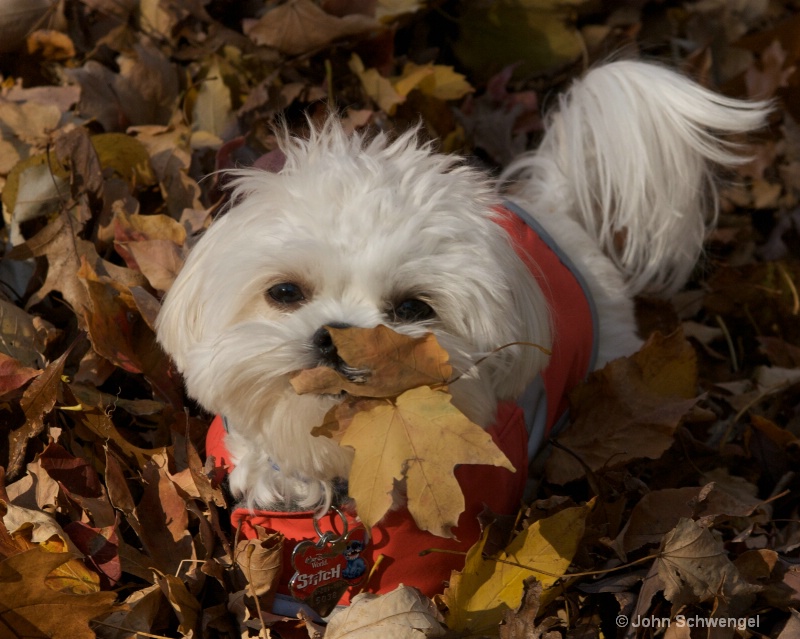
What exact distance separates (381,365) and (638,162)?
5.08 feet

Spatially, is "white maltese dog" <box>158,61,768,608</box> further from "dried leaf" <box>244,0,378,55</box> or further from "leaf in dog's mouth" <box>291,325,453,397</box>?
"dried leaf" <box>244,0,378,55</box>

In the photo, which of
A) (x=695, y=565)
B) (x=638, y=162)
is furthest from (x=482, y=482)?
(x=638, y=162)

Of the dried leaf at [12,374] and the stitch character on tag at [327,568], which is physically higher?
the dried leaf at [12,374]

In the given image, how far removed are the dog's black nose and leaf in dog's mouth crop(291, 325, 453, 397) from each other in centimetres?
7

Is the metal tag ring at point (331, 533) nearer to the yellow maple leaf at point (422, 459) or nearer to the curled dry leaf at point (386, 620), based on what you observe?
the curled dry leaf at point (386, 620)

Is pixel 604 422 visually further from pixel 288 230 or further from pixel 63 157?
pixel 63 157

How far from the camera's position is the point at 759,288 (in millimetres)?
3330

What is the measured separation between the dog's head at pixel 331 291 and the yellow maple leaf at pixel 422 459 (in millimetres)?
198

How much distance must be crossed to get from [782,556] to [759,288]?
133 centimetres

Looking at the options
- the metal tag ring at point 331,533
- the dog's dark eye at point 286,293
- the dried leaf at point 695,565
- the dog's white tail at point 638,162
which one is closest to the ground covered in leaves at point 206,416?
the dried leaf at point 695,565

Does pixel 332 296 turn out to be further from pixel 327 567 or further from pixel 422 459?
pixel 327 567

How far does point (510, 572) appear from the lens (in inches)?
79.0

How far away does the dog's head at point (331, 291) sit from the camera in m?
1.90

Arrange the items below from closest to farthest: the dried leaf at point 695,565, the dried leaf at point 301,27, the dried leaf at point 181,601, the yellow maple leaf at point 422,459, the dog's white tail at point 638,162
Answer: the yellow maple leaf at point 422,459 < the dried leaf at point 181,601 < the dried leaf at point 695,565 < the dog's white tail at point 638,162 < the dried leaf at point 301,27
